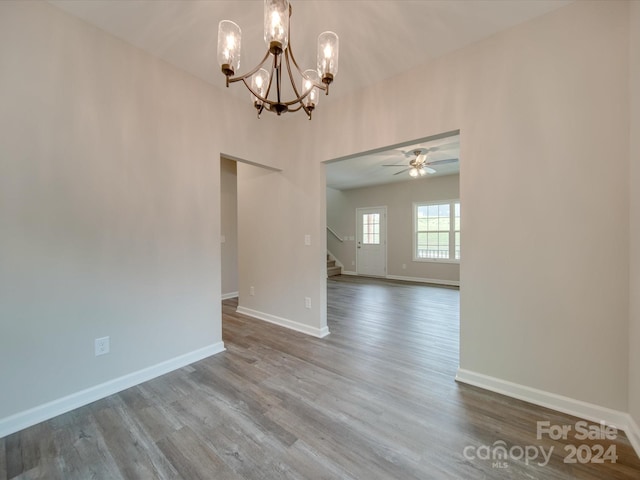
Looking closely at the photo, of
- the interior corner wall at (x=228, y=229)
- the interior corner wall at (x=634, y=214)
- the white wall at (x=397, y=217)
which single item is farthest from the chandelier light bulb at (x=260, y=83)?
the white wall at (x=397, y=217)

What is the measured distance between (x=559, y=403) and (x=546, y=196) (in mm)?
1429

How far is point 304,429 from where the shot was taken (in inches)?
61.7

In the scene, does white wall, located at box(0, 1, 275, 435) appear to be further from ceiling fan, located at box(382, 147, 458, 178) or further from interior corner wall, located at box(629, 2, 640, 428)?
ceiling fan, located at box(382, 147, 458, 178)

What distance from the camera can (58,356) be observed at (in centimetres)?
173

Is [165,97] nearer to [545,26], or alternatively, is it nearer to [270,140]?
[270,140]

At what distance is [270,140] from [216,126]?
0.70 metres

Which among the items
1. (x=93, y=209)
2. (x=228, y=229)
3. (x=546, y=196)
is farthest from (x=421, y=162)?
(x=93, y=209)

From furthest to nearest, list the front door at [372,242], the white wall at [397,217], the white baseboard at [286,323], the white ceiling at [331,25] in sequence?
1. the front door at [372,242]
2. the white wall at [397,217]
3. the white baseboard at [286,323]
4. the white ceiling at [331,25]

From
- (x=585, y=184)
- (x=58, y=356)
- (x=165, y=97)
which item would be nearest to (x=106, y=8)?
(x=165, y=97)

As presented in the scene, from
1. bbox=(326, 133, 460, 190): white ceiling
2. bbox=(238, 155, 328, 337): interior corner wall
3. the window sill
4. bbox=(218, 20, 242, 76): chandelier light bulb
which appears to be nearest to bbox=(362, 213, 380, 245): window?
bbox=(326, 133, 460, 190): white ceiling

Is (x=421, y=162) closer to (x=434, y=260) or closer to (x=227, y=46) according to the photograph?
(x=434, y=260)

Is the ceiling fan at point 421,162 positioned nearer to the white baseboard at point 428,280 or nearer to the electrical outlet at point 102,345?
the white baseboard at point 428,280

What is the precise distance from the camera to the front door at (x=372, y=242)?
7.27m

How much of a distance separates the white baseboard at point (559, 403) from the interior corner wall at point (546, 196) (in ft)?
0.12
